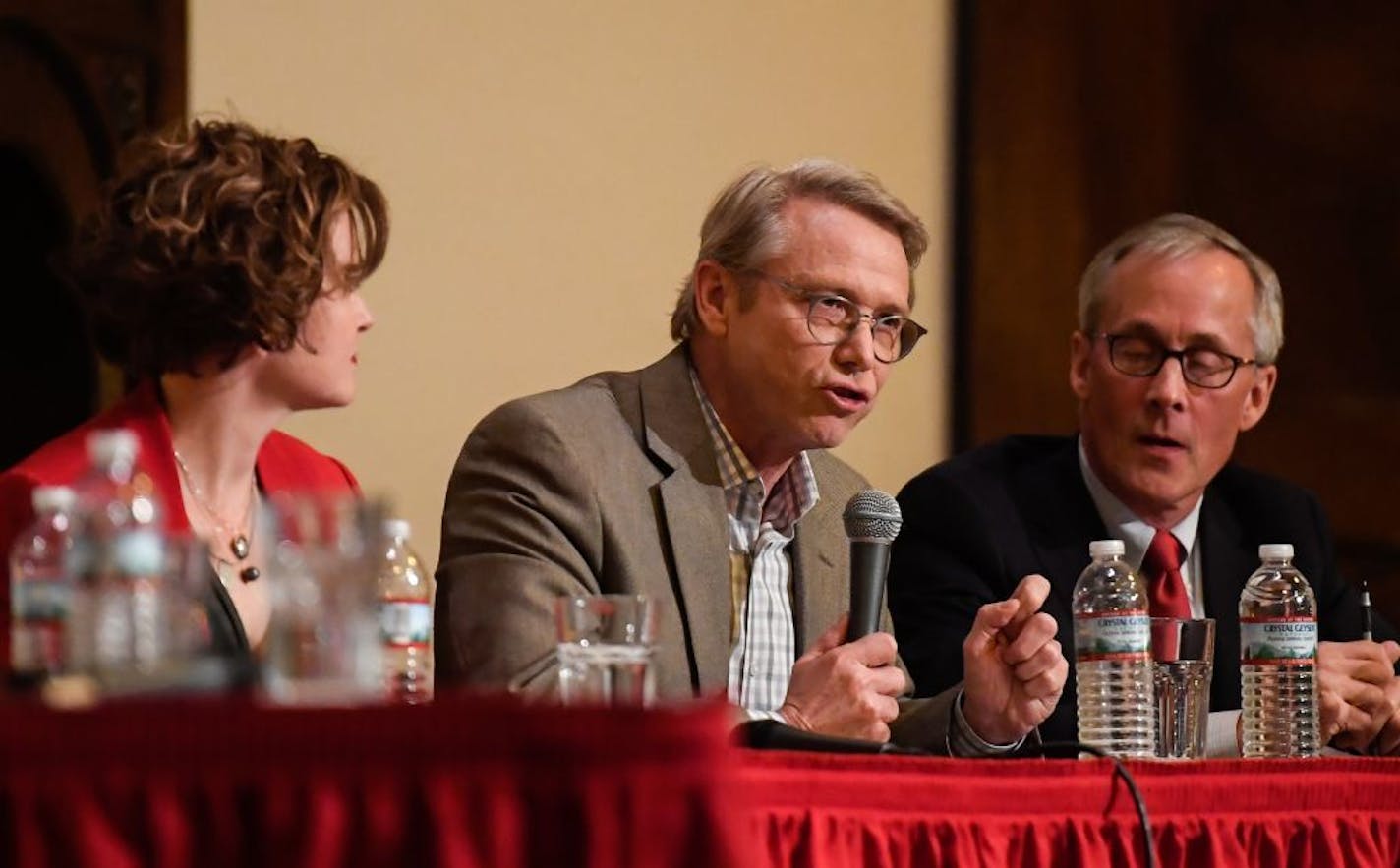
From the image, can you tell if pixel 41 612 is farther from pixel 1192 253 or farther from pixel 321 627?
pixel 1192 253

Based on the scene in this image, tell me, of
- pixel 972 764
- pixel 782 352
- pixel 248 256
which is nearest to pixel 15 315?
pixel 248 256

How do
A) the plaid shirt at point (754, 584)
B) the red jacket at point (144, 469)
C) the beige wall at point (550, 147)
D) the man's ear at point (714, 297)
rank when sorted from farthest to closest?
the beige wall at point (550, 147) → the man's ear at point (714, 297) → the plaid shirt at point (754, 584) → the red jacket at point (144, 469)

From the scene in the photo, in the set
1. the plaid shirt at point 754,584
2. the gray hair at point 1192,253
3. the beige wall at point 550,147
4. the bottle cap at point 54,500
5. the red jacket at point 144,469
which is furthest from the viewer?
the beige wall at point 550,147

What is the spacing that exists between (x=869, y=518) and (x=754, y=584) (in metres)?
0.51

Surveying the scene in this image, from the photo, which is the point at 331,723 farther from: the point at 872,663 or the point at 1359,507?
the point at 1359,507

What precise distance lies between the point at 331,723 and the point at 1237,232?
339 centimetres

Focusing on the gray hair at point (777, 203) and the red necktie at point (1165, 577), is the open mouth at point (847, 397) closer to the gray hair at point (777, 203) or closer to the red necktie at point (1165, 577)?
the gray hair at point (777, 203)

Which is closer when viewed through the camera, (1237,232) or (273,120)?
(273,120)

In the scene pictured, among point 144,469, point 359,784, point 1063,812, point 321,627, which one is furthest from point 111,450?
point 144,469

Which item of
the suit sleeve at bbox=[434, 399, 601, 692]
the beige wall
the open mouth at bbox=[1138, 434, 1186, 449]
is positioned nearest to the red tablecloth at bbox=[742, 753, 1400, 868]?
the suit sleeve at bbox=[434, 399, 601, 692]

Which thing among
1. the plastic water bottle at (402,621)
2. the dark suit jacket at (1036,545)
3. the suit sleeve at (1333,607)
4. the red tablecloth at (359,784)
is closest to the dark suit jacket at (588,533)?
the dark suit jacket at (1036,545)

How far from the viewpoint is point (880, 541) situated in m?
2.34

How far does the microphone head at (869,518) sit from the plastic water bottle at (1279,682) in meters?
0.56

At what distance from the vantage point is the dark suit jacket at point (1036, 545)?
10.3 ft
